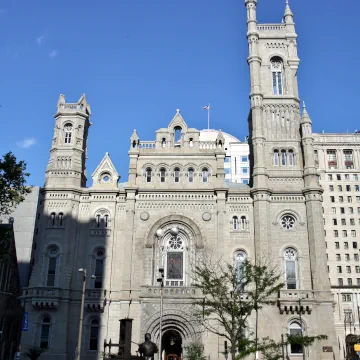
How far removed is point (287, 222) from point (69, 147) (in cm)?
2483

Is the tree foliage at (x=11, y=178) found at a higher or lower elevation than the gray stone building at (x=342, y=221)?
lower

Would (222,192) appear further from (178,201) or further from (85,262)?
(85,262)

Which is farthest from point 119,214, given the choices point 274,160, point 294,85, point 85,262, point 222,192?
point 294,85

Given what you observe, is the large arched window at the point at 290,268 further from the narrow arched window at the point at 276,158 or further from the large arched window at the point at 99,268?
the large arched window at the point at 99,268

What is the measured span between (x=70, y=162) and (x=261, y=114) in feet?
71.4

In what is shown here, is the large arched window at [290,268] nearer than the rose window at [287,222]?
Yes

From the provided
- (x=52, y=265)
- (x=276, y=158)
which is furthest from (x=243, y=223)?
(x=52, y=265)

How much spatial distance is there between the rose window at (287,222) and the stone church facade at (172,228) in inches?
4.0

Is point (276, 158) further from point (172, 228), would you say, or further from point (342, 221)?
point (342, 221)

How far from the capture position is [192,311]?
4509cm

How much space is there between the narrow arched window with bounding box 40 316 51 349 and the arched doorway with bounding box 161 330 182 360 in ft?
36.2

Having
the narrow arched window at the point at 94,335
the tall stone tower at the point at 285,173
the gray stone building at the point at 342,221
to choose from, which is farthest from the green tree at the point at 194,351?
the gray stone building at the point at 342,221

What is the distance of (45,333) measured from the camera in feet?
152

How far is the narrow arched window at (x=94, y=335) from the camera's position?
4628 cm
